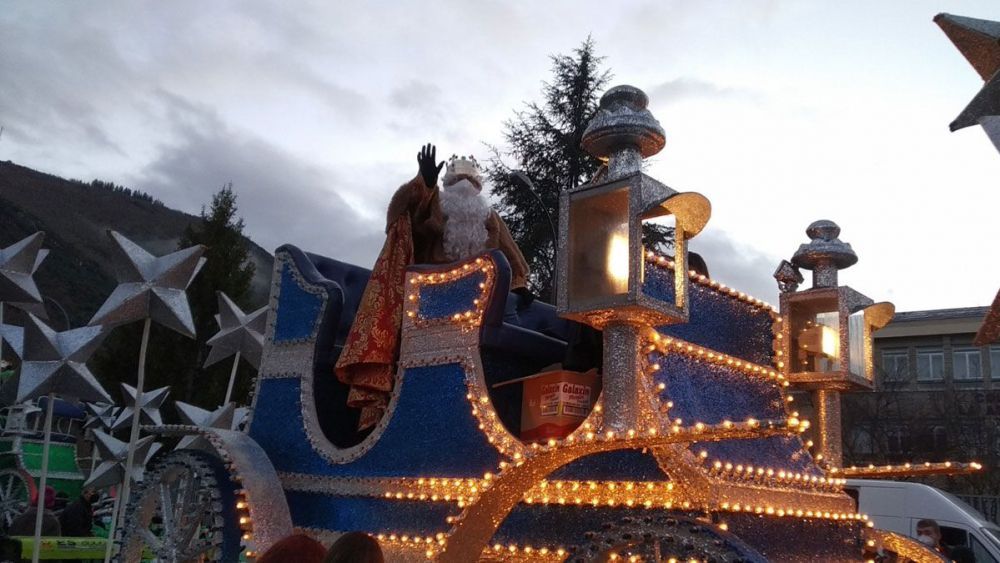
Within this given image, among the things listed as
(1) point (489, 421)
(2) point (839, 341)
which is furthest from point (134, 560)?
(2) point (839, 341)

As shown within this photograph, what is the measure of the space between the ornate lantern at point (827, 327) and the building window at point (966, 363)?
2162 centimetres

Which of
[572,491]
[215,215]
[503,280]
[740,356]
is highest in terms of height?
[215,215]

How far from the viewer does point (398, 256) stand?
4512 millimetres

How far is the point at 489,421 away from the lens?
11.5 feet

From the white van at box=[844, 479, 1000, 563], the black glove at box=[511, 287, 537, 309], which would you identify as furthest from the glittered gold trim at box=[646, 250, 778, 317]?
the white van at box=[844, 479, 1000, 563]

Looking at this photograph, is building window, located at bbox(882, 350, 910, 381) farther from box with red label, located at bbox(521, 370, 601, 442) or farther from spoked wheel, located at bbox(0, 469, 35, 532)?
box with red label, located at bbox(521, 370, 601, 442)

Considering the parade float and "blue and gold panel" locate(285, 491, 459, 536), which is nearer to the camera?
the parade float

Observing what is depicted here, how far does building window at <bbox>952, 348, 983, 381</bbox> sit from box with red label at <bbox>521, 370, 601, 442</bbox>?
2343cm

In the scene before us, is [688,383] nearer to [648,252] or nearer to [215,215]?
[648,252]

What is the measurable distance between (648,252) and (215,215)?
19.8 meters

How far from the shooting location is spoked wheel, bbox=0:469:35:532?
14180 mm

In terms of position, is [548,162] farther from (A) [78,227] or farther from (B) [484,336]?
(A) [78,227]

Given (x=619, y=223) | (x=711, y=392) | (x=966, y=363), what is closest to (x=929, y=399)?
(x=966, y=363)

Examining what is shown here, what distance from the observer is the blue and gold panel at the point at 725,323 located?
12.0 ft
